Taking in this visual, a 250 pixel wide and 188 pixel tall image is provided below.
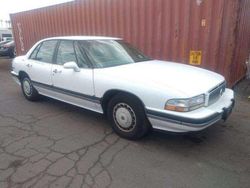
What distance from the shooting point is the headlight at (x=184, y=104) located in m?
3.01

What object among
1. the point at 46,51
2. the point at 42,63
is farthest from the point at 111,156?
the point at 46,51

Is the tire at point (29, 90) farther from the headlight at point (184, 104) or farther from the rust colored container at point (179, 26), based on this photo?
the headlight at point (184, 104)

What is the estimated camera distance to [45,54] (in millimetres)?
5094

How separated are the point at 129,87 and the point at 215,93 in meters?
1.22

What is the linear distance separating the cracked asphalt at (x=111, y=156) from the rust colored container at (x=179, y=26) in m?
1.74

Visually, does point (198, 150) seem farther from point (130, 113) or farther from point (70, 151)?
point (70, 151)

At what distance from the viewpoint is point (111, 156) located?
3.29 m

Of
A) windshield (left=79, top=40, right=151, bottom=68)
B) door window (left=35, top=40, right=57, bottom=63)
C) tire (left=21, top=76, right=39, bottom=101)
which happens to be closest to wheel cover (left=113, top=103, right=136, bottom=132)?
windshield (left=79, top=40, right=151, bottom=68)

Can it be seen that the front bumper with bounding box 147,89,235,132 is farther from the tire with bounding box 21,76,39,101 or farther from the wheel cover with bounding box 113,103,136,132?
the tire with bounding box 21,76,39,101

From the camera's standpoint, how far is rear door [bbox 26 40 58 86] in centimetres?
486

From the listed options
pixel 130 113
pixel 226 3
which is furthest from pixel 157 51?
pixel 130 113

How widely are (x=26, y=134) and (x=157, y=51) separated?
395 centimetres

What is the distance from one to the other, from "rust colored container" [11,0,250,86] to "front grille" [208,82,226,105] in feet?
6.85

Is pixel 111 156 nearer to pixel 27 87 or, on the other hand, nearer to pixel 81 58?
pixel 81 58
